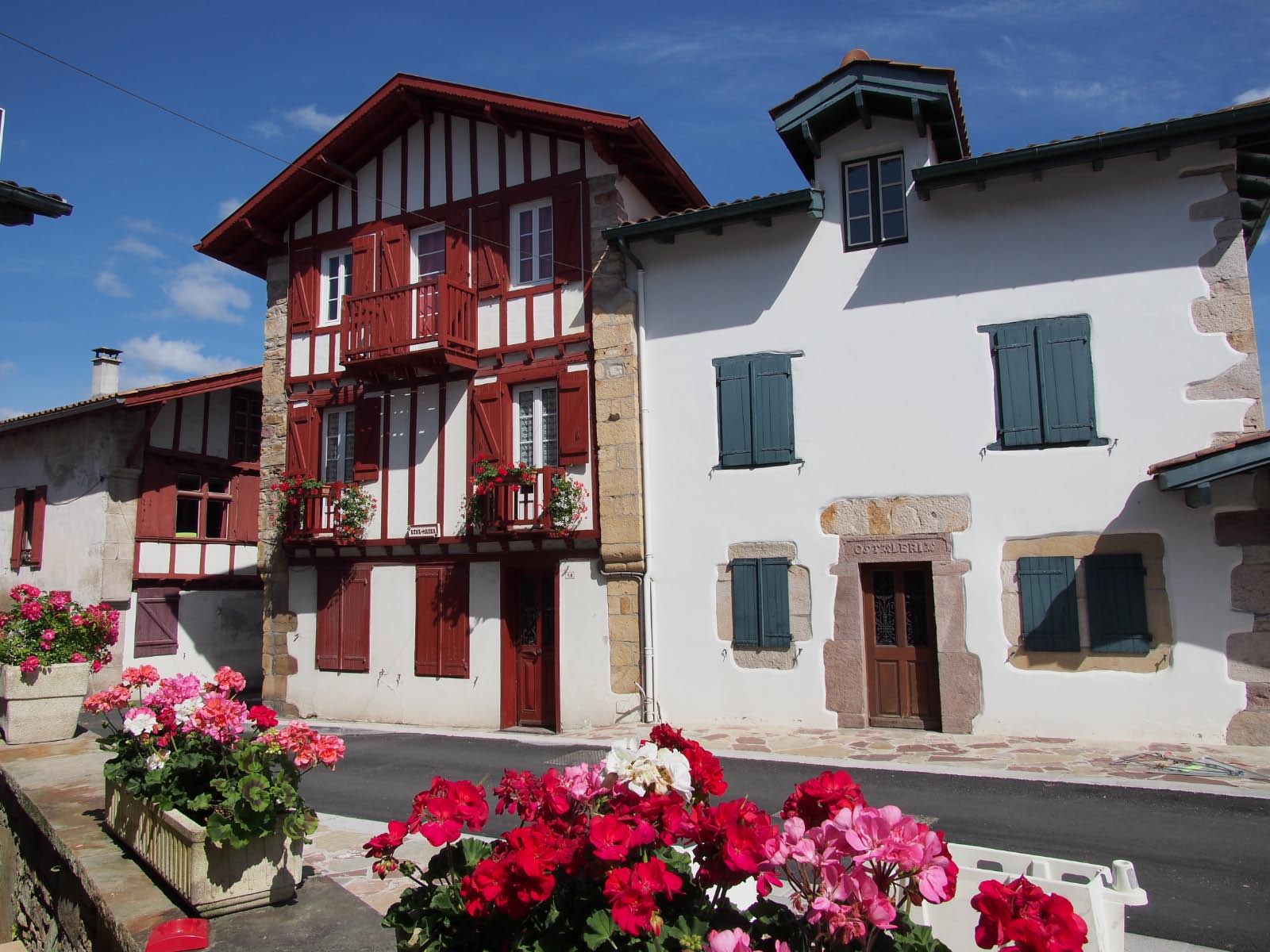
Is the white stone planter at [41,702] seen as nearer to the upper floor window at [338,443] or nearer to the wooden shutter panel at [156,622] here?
the upper floor window at [338,443]

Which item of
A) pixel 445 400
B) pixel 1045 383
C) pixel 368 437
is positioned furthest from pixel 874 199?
pixel 368 437

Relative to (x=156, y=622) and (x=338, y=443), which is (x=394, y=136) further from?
(x=156, y=622)

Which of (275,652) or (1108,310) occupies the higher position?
(1108,310)

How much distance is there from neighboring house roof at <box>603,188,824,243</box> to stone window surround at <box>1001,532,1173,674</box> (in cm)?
452

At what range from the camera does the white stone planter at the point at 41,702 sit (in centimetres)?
947

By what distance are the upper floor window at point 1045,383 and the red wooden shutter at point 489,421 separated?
6342mm

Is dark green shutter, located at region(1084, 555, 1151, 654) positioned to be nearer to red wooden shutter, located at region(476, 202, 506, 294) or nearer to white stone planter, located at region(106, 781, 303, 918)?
white stone planter, located at region(106, 781, 303, 918)

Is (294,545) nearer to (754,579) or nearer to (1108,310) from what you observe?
(754,579)

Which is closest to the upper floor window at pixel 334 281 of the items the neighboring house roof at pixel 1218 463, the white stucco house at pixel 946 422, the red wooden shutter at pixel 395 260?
the red wooden shutter at pixel 395 260

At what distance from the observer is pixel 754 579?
10.7 metres

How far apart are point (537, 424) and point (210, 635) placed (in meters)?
9.43

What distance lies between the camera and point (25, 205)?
712 centimetres

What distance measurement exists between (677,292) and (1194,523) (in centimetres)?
638

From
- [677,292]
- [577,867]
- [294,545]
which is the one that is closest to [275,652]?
[294,545]
